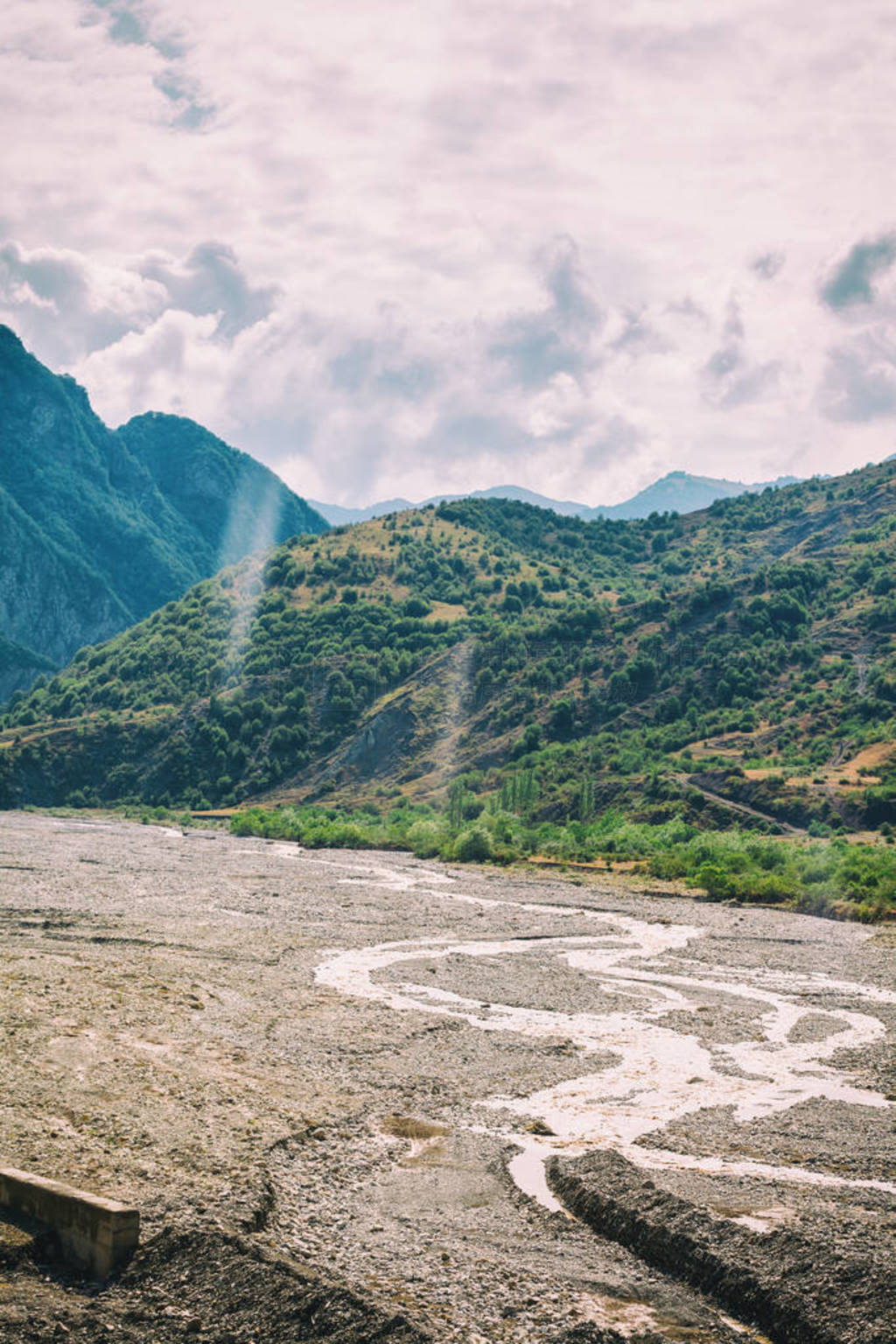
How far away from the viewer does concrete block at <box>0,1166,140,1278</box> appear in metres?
12.2

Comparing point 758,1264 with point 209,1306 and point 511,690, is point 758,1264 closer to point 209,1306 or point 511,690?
point 209,1306

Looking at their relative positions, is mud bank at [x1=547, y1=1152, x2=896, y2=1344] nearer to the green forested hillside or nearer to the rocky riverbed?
the rocky riverbed

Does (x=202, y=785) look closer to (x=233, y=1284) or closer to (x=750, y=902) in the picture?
(x=750, y=902)

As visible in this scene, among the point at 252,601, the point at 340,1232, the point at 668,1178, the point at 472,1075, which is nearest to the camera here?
the point at 340,1232

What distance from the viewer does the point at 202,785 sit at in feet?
480

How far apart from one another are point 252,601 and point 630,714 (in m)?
83.6

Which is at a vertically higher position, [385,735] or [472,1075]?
[385,735]

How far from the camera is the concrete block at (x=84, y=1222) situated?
39.9ft

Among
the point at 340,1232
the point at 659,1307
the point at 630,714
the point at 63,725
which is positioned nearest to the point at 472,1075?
the point at 340,1232

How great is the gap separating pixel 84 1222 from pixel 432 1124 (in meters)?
7.68

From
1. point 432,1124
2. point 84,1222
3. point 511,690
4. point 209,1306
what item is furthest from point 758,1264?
point 511,690

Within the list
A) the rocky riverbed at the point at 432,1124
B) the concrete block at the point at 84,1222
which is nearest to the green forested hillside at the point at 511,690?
the rocky riverbed at the point at 432,1124

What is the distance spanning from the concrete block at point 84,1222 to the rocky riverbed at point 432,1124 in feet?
1.07

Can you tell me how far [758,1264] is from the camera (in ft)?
42.0
